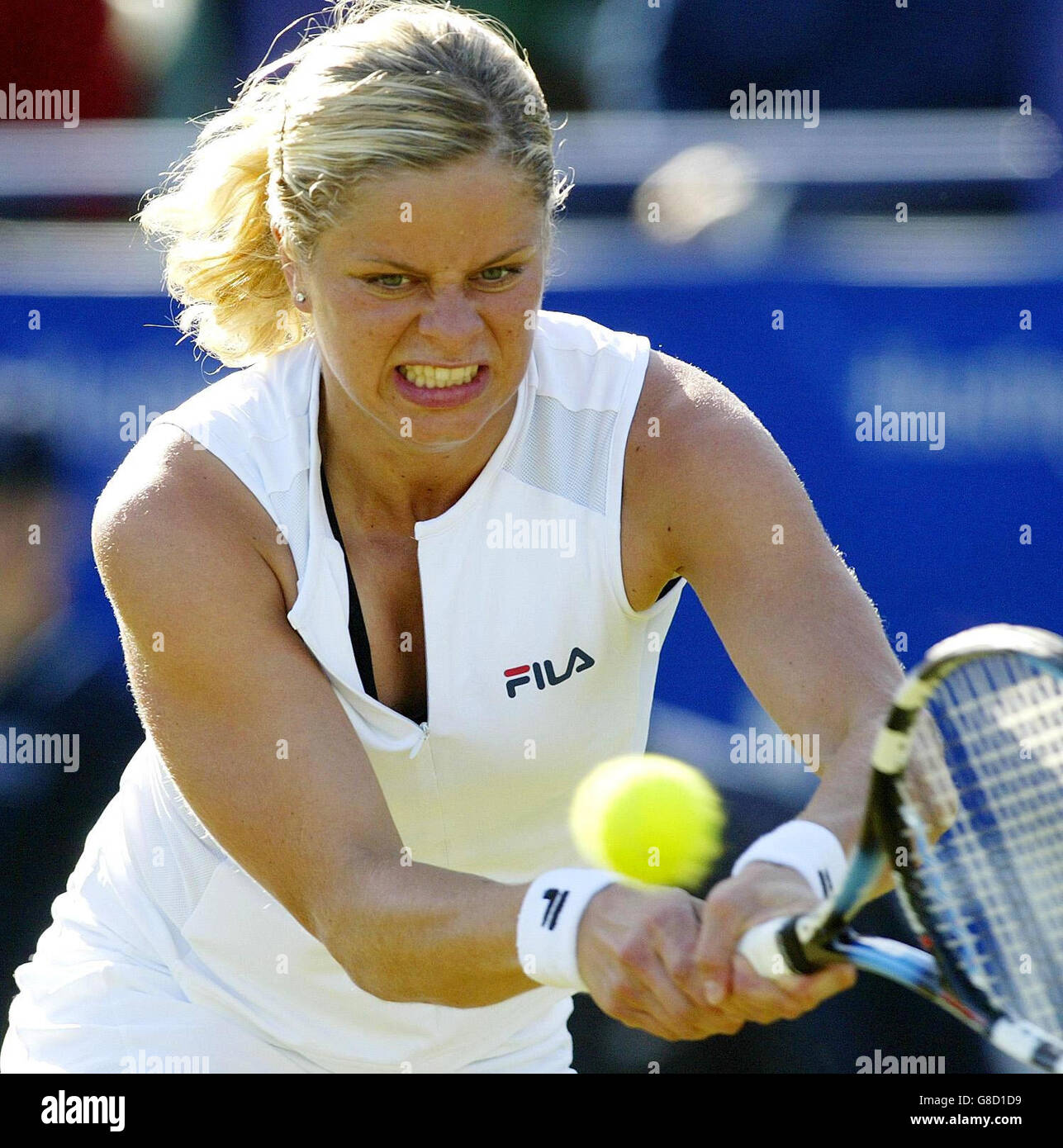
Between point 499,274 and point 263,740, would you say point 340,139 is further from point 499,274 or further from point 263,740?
point 263,740

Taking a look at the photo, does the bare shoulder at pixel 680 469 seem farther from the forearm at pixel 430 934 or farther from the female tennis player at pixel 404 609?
the forearm at pixel 430 934

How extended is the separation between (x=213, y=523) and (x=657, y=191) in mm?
1656

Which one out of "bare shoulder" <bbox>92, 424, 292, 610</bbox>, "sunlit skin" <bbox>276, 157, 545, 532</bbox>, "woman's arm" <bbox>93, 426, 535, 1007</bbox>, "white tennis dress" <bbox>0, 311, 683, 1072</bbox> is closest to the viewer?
"woman's arm" <bbox>93, 426, 535, 1007</bbox>

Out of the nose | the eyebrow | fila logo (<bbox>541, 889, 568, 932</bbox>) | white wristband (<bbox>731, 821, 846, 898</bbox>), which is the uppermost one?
the eyebrow

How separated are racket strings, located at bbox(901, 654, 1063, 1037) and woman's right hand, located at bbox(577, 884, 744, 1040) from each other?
0.26 meters

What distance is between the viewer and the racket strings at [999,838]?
175 centimetres

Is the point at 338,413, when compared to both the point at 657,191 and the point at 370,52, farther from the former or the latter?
the point at 657,191

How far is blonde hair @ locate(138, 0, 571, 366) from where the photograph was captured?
6.55 feet

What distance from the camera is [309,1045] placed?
7.83 feet

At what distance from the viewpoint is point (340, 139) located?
79.5 inches

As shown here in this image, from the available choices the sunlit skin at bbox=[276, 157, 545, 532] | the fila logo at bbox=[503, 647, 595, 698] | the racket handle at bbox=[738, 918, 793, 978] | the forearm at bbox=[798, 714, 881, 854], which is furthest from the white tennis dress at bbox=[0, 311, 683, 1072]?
the racket handle at bbox=[738, 918, 793, 978]

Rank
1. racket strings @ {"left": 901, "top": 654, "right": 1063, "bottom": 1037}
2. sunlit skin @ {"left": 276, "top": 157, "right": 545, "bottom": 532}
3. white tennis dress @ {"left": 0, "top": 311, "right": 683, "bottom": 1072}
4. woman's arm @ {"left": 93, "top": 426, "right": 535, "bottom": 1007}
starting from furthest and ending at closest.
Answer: white tennis dress @ {"left": 0, "top": 311, "right": 683, "bottom": 1072} → sunlit skin @ {"left": 276, "top": 157, "right": 545, "bottom": 532} → woman's arm @ {"left": 93, "top": 426, "right": 535, "bottom": 1007} → racket strings @ {"left": 901, "top": 654, "right": 1063, "bottom": 1037}

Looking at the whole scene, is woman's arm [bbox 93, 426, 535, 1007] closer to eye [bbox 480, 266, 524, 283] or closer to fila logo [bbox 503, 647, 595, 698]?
fila logo [bbox 503, 647, 595, 698]

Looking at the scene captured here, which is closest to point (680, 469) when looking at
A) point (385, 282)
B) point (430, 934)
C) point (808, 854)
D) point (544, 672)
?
point (544, 672)
